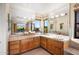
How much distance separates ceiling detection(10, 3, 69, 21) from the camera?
1.88 meters

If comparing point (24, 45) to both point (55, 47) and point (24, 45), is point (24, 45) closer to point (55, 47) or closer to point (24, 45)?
point (24, 45)

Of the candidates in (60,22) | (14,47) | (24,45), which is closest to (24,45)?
(24,45)

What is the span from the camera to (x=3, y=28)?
1864 millimetres

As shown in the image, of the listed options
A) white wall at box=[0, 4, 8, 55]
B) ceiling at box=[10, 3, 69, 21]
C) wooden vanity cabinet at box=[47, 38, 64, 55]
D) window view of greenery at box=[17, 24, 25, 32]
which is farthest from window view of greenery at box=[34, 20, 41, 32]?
white wall at box=[0, 4, 8, 55]

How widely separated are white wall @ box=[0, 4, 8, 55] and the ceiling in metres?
0.13

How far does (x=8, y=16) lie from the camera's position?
6.11 feet

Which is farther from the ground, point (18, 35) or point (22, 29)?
point (22, 29)

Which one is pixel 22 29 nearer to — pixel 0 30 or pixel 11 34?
pixel 11 34

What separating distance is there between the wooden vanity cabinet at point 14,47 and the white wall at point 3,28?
8 cm

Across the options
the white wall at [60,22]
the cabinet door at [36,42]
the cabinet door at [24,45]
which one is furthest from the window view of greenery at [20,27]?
the white wall at [60,22]

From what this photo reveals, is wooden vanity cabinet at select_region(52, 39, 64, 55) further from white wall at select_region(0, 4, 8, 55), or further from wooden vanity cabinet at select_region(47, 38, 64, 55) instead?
white wall at select_region(0, 4, 8, 55)
